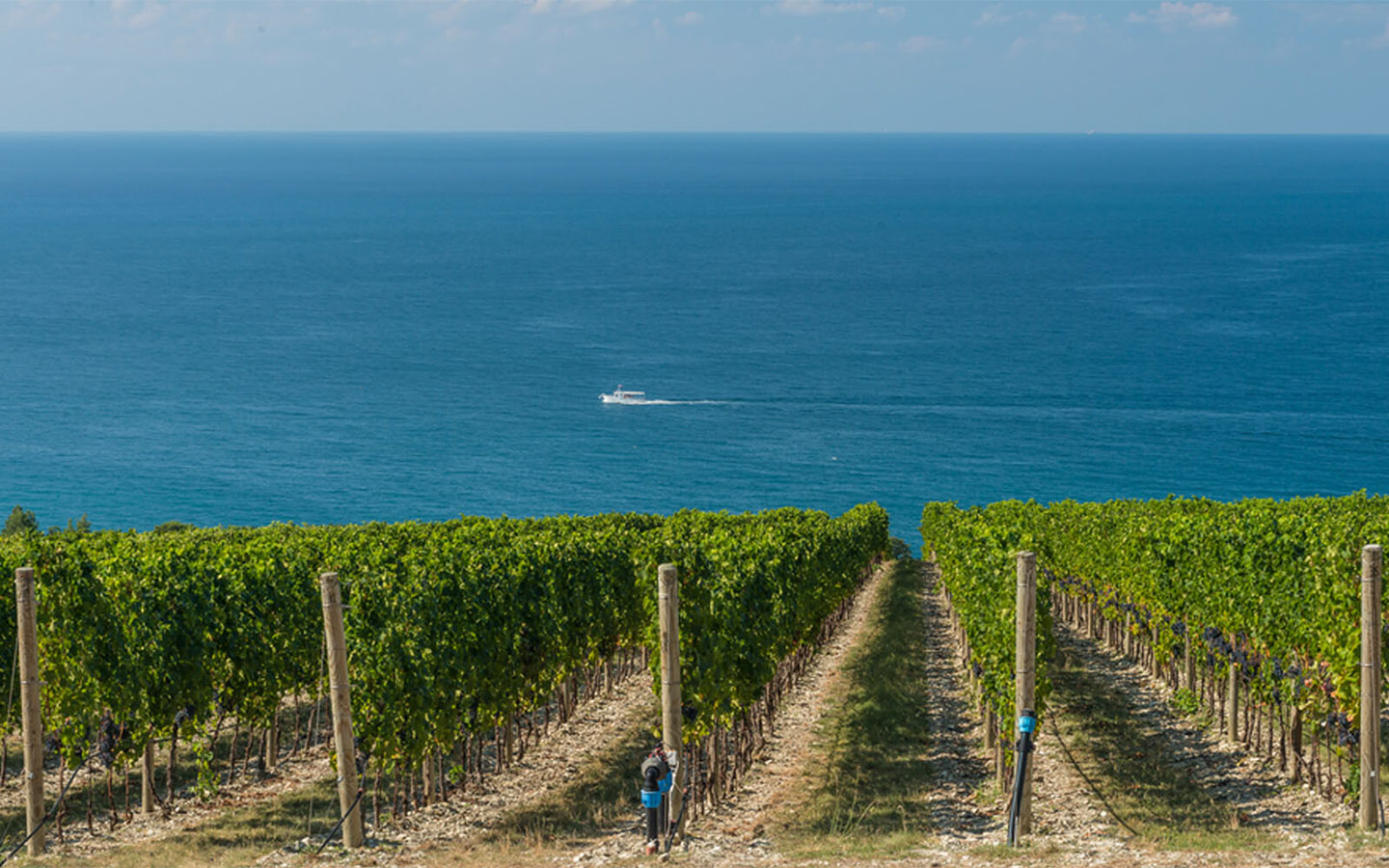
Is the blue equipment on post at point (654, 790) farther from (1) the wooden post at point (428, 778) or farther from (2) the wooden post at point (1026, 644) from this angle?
(1) the wooden post at point (428, 778)

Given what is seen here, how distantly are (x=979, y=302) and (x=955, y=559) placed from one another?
132503mm

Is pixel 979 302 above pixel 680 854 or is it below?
above

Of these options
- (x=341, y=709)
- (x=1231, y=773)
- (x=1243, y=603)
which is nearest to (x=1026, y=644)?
(x=1231, y=773)

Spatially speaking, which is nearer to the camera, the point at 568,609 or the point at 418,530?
the point at 568,609

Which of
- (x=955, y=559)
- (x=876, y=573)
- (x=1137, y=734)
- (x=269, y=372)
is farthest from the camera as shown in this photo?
(x=269, y=372)

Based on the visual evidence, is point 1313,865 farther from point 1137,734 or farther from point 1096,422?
point 1096,422

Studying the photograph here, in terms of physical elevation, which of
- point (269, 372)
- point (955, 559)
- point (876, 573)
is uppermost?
point (269, 372)

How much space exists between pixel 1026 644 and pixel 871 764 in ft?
16.4

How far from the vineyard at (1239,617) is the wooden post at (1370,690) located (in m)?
0.08

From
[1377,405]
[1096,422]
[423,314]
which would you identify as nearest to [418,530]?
[1096,422]

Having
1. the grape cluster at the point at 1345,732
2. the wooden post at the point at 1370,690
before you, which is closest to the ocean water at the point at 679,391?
the grape cluster at the point at 1345,732

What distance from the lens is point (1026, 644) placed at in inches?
420

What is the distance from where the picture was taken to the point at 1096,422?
9725 centimetres

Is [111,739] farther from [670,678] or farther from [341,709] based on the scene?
[670,678]
